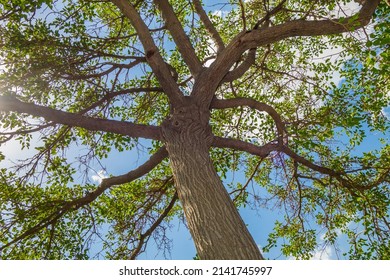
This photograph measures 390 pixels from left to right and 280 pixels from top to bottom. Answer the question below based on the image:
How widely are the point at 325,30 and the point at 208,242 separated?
4.36m

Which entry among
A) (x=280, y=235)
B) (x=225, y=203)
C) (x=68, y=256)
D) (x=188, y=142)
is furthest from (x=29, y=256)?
(x=280, y=235)

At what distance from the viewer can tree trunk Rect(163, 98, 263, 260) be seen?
11.1 feet

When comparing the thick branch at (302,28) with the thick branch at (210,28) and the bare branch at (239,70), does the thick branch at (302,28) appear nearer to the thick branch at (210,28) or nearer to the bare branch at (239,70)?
the bare branch at (239,70)

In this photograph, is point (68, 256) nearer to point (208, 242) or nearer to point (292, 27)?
point (208, 242)

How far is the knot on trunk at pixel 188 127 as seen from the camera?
513 cm

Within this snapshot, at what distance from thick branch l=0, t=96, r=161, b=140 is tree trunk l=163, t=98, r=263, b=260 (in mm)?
442

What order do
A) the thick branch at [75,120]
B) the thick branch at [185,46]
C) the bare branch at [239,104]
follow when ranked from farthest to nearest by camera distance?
the thick branch at [185,46] → the bare branch at [239,104] → the thick branch at [75,120]

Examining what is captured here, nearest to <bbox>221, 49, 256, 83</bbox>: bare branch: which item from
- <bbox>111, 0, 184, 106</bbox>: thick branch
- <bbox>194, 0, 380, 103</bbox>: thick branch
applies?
<bbox>194, 0, 380, 103</bbox>: thick branch

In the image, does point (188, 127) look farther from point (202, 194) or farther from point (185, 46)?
point (185, 46)

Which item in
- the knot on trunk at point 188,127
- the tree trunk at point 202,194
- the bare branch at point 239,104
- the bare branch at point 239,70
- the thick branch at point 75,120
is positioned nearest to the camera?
the tree trunk at point 202,194

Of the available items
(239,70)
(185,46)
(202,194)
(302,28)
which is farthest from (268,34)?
(202,194)

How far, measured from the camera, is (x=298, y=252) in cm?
821

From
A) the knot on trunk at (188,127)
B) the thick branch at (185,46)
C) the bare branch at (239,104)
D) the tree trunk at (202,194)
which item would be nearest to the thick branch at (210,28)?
the thick branch at (185,46)

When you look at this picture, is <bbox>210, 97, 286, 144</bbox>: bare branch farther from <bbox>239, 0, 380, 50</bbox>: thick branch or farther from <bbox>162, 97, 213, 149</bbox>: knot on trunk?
<bbox>239, 0, 380, 50</bbox>: thick branch
